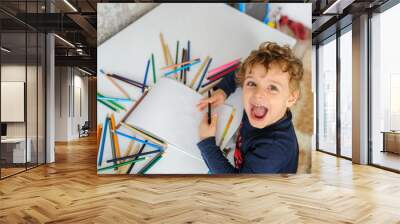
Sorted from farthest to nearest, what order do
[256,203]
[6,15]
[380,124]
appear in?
1. [380,124]
2. [6,15]
3. [256,203]

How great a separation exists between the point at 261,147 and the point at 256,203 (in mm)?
1721

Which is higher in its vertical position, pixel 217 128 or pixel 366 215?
pixel 217 128

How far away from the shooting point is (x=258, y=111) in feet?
19.7

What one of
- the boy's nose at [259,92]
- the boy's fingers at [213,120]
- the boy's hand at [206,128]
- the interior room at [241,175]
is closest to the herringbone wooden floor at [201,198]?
the interior room at [241,175]

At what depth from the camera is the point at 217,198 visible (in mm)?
4691

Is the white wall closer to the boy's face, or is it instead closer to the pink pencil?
the pink pencil

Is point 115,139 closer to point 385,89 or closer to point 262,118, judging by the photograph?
point 262,118

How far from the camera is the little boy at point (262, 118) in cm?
597

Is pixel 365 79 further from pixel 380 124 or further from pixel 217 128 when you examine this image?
pixel 217 128

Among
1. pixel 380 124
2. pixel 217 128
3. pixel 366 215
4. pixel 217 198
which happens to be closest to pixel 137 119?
pixel 217 128

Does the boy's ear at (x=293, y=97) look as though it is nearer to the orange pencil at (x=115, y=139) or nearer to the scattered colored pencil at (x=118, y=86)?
the scattered colored pencil at (x=118, y=86)

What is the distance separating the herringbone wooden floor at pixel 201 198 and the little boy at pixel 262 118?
28 centimetres

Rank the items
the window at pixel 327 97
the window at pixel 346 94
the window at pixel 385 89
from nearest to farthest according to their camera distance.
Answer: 1. the window at pixel 385 89
2. the window at pixel 346 94
3. the window at pixel 327 97

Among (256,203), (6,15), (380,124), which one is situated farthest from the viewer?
(380,124)
